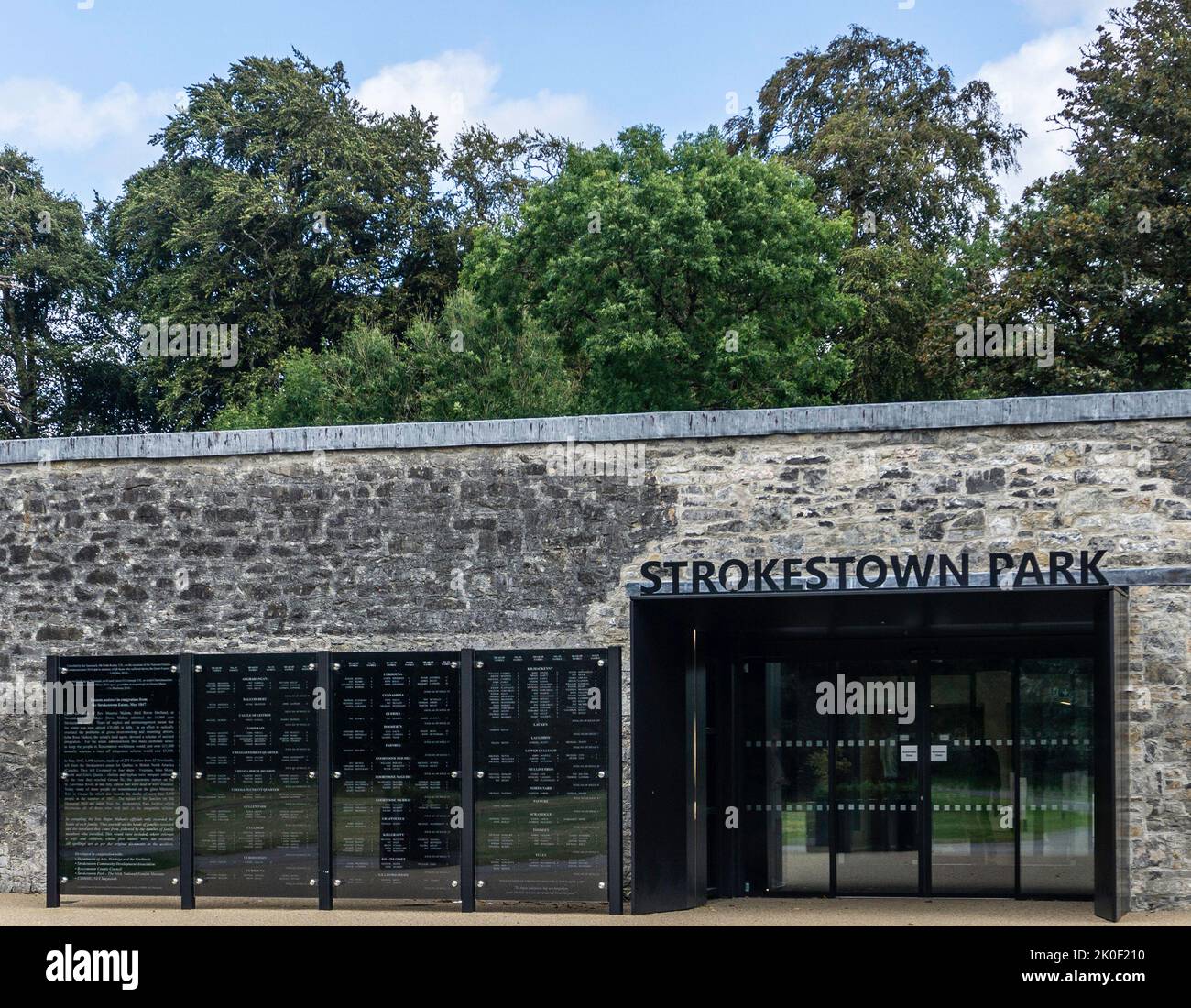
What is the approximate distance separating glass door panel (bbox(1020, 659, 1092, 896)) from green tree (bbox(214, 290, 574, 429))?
62.6ft

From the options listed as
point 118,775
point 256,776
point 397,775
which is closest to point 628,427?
point 397,775

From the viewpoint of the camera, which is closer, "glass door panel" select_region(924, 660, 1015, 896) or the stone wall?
the stone wall

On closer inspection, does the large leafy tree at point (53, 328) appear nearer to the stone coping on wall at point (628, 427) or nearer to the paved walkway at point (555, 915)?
the stone coping on wall at point (628, 427)

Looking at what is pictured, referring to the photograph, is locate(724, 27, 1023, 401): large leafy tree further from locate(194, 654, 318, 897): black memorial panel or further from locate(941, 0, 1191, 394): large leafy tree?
locate(194, 654, 318, 897): black memorial panel

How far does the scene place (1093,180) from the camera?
29250 mm

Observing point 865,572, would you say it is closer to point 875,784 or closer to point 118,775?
point 875,784

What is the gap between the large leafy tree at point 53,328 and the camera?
131 feet

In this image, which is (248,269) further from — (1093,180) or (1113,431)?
(1113,431)

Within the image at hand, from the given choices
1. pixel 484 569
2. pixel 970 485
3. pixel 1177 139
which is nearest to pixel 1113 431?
pixel 970 485

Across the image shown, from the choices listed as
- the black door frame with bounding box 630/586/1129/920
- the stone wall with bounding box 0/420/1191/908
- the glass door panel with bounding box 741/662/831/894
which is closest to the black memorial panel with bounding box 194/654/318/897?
the stone wall with bounding box 0/420/1191/908

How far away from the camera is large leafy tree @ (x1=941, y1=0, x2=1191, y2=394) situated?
2775 cm

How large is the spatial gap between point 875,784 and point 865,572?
206 cm

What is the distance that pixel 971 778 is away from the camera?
1258 cm

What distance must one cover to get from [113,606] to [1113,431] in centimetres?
765
